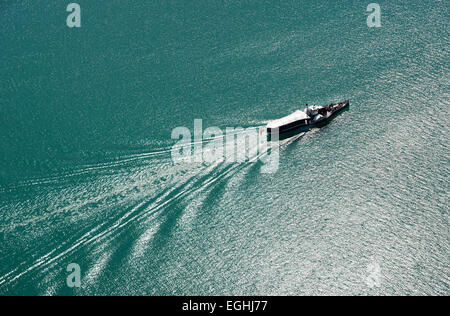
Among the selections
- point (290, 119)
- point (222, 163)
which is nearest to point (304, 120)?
point (290, 119)

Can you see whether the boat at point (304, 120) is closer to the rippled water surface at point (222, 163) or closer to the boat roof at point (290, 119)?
the boat roof at point (290, 119)

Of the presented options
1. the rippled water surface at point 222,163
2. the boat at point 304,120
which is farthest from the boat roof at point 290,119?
the rippled water surface at point 222,163

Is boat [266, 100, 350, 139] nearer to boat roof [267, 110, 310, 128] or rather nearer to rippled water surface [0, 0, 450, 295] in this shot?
boat roof [267, 110, 310, 128]

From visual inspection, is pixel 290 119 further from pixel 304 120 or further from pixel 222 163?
pixel 222 163

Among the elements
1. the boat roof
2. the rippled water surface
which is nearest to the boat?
the boat roof

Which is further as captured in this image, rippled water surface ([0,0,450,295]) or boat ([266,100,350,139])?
boat ([266,100,350,139])
